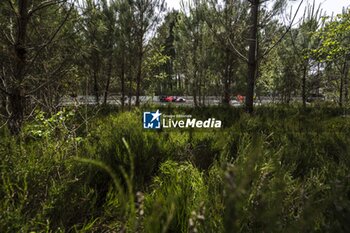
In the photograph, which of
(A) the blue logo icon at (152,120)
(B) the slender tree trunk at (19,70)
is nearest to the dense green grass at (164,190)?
(B) the slender tree trunk at (19,70)

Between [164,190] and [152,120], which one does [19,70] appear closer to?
[164,190]

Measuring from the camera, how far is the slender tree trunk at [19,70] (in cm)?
241

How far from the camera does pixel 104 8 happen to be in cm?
939

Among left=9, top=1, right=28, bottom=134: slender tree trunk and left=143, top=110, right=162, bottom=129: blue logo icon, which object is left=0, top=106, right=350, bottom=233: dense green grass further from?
left=143, top=110, right=162, bottom=129: blue logo icon

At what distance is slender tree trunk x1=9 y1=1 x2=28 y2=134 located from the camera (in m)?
2.41

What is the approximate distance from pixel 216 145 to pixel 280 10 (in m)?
4.06

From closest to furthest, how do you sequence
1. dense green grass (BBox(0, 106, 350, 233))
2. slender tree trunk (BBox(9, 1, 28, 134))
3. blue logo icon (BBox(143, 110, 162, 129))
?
1. dense green grass (BBox(0, 106, 350, 233))
2. slender tree trunk (BBox(9, 1, 28, 134))
3. blue logo icon (BBox(143, 110, 162, 129))

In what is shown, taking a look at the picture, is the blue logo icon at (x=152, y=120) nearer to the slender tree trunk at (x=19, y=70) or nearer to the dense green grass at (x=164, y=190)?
the dense green grass at (x=164, y=190)

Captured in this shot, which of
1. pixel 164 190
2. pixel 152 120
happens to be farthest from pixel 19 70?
pixel 152 120

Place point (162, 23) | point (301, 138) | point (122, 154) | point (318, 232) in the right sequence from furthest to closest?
point (162, 23) → point (301, 138) → point (122, 154) → point (318, 232)

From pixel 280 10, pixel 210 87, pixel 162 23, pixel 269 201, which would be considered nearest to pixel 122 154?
pixel 269 201

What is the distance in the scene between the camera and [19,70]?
2451 mm

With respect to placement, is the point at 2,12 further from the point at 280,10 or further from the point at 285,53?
the point at 285,53

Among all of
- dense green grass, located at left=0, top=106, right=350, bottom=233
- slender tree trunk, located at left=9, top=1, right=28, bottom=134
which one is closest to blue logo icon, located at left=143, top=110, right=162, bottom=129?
dense green grass, located at left=0, top=106, right=350, bottom=233
